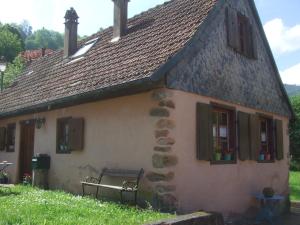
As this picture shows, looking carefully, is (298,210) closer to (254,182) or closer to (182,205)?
(254,182)

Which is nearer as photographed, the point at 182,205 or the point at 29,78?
the point at 182,205

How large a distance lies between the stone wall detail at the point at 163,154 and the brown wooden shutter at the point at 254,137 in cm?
364

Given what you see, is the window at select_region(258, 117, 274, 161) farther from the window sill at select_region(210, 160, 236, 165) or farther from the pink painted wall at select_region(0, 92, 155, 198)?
the pink painted wall at select_region(0, 92, 155, 198)

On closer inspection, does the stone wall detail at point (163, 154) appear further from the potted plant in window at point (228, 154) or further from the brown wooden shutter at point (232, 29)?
the brown wooden shutter at point (232, 29)

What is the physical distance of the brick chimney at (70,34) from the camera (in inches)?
581

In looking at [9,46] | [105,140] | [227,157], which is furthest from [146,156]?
[9,46]

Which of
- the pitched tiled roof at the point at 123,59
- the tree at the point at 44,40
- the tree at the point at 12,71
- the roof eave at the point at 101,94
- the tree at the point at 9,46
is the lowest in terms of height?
the roof eave at the point at 101,94

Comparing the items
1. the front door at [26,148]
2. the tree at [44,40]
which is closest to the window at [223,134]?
the front door at [26,148]

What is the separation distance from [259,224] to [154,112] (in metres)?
4.21

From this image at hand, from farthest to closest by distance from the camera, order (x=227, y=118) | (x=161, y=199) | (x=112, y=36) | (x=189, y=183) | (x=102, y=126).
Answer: (x=112, y=36) → (x=227, y=118) → (x=102, y=126) → (x=189, y=183) → (x=161, y=199)

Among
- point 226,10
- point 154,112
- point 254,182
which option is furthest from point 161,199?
point 226,10

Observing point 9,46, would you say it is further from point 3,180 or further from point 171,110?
point 171,110

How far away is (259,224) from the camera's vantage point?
1008 cm

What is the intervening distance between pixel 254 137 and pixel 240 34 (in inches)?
118
